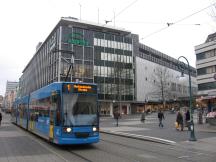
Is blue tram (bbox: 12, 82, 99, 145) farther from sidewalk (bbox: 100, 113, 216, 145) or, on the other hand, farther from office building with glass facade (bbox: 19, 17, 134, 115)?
office building with glass facade (bbox: 19, 17, 134, 115)

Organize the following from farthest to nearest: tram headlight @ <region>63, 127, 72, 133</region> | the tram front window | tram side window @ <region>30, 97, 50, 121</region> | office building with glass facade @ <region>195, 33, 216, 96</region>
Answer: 1. office building with glass facade @ <region>195, 33, 216, 96</region>
2. tram side window @ <region>30, 97, 50, 121</region>
3. the tram front window
4. tram headlight @ <region>63, 127, 72, 133</region>

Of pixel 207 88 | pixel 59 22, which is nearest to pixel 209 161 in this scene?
pixel 207 88

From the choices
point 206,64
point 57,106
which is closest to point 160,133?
point 57,106

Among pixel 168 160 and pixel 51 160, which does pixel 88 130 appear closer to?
pixel 51 160

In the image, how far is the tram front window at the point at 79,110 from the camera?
1460cm

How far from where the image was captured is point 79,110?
1489 centimetres

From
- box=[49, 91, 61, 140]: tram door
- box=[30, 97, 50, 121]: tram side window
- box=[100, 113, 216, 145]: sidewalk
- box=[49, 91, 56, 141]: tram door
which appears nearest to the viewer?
box=[49, 91, 61, 140]: tram door

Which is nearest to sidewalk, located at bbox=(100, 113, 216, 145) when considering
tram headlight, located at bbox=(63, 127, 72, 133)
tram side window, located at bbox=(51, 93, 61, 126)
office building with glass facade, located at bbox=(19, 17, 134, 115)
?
tram headlight, located at bbox=(63, 127, 72, 133)

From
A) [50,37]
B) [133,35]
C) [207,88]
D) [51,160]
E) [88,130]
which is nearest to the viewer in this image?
[51,160]

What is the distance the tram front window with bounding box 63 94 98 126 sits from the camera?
14.6 meters

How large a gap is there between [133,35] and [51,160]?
85459 mm

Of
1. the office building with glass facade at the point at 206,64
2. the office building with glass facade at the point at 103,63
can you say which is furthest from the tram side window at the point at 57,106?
the office building with glass facade at the point at 206,64

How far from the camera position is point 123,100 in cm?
8644

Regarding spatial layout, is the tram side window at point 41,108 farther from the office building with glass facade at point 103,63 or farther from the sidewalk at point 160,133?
the office building with glass facade at point 103,63
